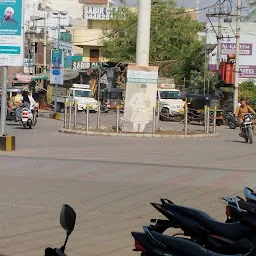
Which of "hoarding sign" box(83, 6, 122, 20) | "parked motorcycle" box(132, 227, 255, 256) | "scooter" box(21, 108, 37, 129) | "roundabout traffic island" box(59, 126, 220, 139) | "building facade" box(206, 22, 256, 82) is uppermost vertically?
"hoarding sign" box(83, 6, 122, 20)

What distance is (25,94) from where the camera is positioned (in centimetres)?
2989

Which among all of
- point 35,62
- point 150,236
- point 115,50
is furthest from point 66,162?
point 35,62

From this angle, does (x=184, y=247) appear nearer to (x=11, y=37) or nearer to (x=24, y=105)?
(x=11, y=37)

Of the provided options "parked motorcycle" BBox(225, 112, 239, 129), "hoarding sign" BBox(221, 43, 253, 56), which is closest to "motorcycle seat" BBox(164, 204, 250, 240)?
"parked motorcycle" BBox(225, 112, 239, 129)

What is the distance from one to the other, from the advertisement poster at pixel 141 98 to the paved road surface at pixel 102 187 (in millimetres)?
5069

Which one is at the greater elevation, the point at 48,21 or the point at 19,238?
the point at 48,21

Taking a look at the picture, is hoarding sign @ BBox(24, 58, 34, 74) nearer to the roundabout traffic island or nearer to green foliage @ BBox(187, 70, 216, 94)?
green foliage @ BBox(187, 70, 216, 94)

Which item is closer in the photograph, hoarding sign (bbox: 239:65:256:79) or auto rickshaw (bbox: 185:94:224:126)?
auto rickshaw (bbox: 185:94:224:126)

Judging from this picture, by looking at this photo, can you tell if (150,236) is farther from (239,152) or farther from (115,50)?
(115,50)

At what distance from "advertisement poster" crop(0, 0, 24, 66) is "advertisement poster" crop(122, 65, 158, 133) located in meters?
Result: 9.09

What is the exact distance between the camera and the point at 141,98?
2602cm

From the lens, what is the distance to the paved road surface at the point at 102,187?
796 cm

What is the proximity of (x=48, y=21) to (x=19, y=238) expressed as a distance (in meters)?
67.9

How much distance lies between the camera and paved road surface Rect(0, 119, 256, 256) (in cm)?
796
